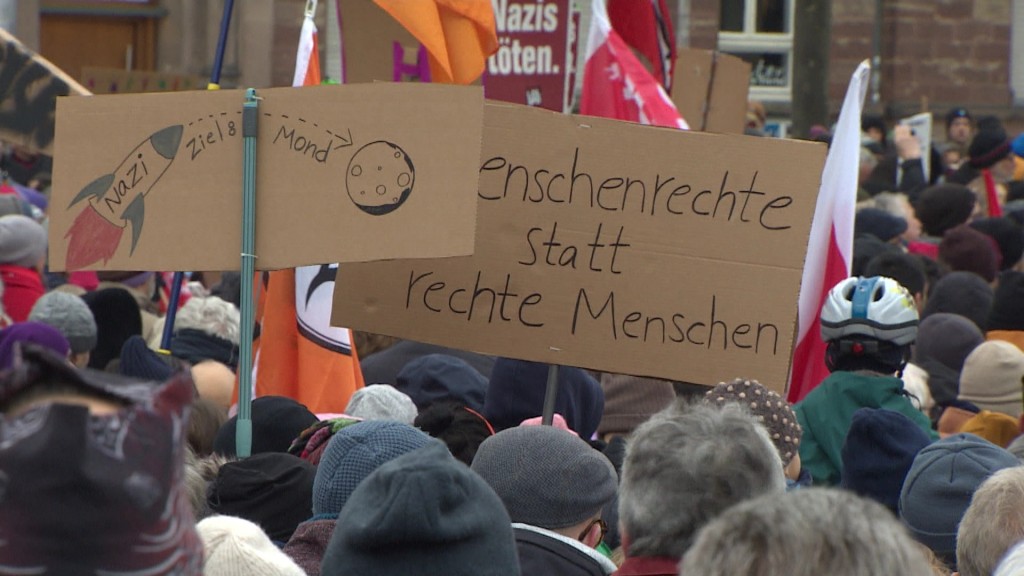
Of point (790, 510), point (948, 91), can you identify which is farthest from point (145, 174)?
point (948, 91)

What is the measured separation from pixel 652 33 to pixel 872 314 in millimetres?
4001

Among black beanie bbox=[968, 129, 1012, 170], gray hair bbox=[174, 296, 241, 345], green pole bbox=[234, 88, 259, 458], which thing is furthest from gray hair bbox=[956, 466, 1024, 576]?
black beanie bbox=[968, 129, 1012, 170]

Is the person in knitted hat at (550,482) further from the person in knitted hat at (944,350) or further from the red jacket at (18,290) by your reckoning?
the red jacket at (18,290)

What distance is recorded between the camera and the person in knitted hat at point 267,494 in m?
3.20

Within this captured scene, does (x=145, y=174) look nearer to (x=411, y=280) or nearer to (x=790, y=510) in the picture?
(x=411, y=280)

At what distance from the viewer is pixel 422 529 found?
85.2 inches

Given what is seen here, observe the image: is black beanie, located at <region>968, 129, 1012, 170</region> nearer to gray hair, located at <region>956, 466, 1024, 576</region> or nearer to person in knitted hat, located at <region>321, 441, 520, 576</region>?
gray hair, located at <region>956, 466, 1024, 576</region>

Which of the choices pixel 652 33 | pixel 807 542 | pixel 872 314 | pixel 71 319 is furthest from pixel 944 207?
pixel 807 542

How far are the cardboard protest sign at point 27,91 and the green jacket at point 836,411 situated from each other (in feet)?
9.67

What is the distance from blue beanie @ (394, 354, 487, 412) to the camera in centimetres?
459

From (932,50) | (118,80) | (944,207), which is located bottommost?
(944,207)

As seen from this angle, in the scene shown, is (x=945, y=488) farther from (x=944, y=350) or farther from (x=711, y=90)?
(x=711, y=90)

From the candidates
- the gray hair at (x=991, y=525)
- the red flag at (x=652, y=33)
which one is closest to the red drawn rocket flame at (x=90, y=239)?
the gray hair at (x=991, y=525)

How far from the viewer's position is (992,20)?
17.5m
